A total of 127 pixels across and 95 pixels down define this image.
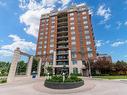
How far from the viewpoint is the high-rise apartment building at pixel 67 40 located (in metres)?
57.5

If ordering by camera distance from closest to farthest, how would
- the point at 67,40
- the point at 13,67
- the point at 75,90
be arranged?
the point at 75,90
the point at 13,67
the point at 67,40

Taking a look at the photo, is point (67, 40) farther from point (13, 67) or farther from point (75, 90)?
point (75, 90)

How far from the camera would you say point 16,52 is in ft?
89.1

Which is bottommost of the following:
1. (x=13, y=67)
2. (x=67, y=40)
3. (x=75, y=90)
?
(x=75, y=90)

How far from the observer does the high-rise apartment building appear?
57469 mm

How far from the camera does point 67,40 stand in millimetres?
63906

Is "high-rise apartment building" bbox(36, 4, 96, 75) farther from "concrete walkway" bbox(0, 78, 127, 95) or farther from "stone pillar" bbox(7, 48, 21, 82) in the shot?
"concrete walkway" bbox(0, 78, 127, 95)

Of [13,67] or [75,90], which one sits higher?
[13,67]

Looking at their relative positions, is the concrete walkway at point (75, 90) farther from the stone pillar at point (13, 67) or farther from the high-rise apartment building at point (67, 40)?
the high-rise apartment building at point (67, 40)

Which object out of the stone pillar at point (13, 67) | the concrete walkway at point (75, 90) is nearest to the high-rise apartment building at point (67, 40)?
the stone pillar at point (13, 67)

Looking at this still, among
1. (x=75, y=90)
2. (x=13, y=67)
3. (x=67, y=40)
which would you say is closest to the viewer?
(x=75, y=90)

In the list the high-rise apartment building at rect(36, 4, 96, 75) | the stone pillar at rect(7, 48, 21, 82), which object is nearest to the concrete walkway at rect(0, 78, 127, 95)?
the stone pillar at rect(7, 48, 21, 82)

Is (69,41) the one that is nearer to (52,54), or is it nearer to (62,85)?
(52,54)

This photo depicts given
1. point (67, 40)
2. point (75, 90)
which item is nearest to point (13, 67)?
point (75, 90)
